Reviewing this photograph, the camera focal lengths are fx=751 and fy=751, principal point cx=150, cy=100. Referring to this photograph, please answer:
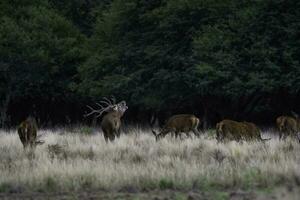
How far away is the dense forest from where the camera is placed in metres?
33.2

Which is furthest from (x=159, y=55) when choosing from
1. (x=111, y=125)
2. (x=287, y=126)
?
(x=287, y=126)

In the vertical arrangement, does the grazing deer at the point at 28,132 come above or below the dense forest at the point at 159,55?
below

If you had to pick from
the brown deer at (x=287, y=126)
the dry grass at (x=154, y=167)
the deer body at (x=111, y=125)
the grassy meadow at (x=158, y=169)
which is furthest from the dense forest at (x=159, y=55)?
the grassy meadow at (x=158, y=169)

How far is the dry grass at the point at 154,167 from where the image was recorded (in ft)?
43.9

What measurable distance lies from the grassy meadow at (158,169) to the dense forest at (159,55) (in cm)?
1366

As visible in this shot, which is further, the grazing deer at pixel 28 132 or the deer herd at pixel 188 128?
the deer herd at pixel 188 128

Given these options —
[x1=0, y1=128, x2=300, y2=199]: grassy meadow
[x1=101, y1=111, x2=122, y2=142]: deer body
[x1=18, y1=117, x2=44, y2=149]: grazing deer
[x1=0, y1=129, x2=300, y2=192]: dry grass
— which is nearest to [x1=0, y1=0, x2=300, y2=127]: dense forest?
[x1=101, y1=111, x2=122, y2=142]: deer body

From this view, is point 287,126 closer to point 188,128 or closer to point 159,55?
point 188,128

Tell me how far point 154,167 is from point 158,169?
0.58 ft

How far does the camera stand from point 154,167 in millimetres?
14734

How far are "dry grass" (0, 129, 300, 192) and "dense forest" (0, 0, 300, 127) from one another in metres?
13.3

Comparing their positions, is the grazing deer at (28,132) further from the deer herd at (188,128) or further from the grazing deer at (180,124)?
the grazing deer at (180,124)

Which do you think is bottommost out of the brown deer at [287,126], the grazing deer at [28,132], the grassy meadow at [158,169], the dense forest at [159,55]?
the grassy meadow at [158,169]

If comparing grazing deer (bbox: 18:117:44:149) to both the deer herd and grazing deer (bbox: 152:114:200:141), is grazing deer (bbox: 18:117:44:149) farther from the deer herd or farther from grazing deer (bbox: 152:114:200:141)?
grazing deer (bbox: 152:114:200:141)
